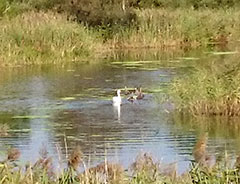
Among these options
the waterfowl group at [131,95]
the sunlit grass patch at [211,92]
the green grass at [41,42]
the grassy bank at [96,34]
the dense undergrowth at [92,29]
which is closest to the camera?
the sunlit grass patch at [211,92]

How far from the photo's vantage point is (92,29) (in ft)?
82.0

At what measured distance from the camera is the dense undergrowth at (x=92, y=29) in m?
20.7

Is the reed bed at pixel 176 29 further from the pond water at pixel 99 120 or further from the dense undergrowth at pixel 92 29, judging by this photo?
the pond water at pixel 99 120

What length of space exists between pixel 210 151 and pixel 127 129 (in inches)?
79.5

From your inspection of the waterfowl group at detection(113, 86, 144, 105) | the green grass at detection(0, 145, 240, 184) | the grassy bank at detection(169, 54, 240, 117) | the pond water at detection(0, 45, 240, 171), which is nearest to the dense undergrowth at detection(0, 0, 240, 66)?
the pond water at detection(0, 45, 240, 171)

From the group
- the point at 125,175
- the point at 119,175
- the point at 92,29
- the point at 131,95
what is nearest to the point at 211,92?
the point at 131,95

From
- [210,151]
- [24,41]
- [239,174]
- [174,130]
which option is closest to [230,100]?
[174,130]

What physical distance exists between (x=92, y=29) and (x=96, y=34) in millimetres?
494

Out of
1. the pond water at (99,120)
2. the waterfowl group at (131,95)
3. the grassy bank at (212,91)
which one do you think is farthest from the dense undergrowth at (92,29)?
the grassy bank at (212,91)

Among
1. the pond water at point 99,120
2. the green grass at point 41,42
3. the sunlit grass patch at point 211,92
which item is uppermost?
the green grass at point 41,42

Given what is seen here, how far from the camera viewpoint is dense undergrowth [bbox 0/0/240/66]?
815 inches

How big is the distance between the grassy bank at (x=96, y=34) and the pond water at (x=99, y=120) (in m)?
1.72

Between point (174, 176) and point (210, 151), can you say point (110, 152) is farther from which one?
point (174, 176)

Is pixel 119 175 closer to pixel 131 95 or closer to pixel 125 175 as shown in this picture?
pixel 125 175
